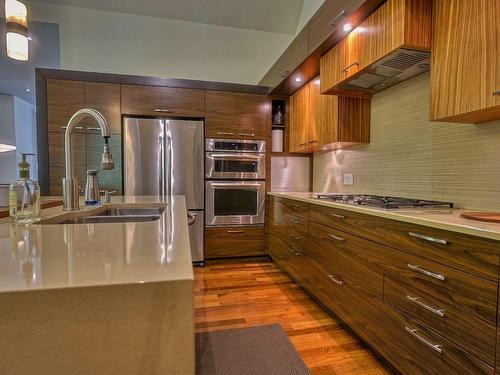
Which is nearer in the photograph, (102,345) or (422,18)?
(102,345)

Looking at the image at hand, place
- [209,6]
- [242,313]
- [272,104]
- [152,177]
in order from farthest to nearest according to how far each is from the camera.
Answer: [272,104]
[209,6]
[152,177]
[242,313]

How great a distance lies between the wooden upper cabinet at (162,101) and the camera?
10.0 feet

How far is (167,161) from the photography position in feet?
10.2

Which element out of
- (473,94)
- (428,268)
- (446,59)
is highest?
(446,59)

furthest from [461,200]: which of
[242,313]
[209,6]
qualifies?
[209,6]

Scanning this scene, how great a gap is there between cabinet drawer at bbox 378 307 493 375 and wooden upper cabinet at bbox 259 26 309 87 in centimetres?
203

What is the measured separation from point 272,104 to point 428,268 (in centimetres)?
281

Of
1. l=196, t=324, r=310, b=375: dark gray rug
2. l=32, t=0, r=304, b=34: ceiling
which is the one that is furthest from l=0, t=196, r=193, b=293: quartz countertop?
l=32, t=0, r=304, b=34: ceiling

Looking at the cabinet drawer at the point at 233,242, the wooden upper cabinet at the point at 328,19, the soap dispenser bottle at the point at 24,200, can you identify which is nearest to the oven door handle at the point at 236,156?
the cabinet drawer at the point at 233,242

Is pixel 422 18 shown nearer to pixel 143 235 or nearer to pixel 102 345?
pixel 143 235

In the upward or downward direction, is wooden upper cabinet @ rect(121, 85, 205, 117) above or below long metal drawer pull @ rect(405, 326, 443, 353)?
above

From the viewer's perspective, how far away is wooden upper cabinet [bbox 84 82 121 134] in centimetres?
297

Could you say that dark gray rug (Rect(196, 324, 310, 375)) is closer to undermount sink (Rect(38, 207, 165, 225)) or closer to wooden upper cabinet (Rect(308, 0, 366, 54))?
undermount sink (Rect(38, 207, 165, 225))

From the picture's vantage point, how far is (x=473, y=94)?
1267 millimetres
